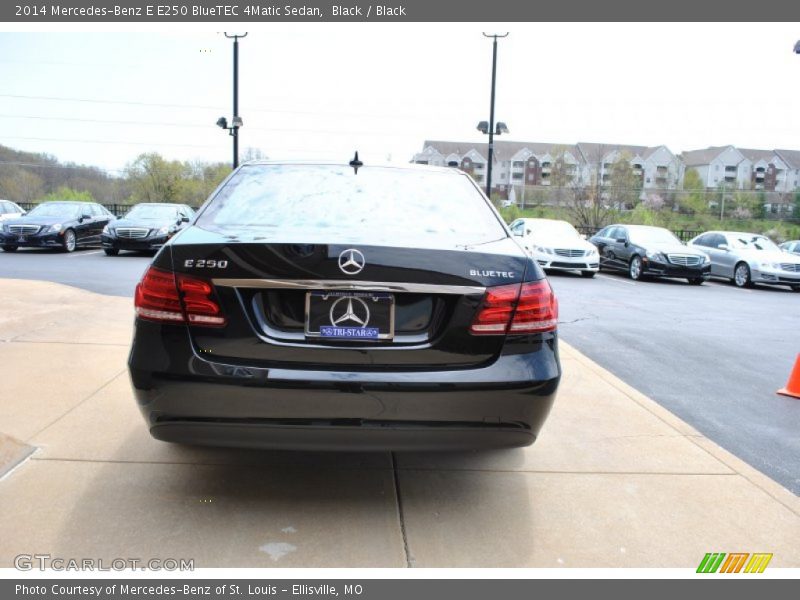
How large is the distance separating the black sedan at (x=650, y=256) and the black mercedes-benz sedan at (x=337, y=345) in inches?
594

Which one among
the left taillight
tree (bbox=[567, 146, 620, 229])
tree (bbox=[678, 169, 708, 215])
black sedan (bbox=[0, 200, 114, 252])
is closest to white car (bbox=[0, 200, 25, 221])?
black sedan (bbox=[0, 200, 114, 252])

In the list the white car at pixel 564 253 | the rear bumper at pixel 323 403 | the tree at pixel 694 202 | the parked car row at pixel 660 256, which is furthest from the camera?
the tree at pixel 694 202

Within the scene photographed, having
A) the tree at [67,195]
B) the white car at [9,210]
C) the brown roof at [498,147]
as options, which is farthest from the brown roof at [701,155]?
the white car at [9,210]

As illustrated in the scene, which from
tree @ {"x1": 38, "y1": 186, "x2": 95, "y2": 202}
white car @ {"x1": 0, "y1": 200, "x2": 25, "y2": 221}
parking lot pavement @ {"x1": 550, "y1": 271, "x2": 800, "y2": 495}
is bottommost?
parking lot pavement @ {"x1": 550, "y1": 271, "x2": 800, "y2": 495}

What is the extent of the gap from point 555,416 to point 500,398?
1953 millimetres

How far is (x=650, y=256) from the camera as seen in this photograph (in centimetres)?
1666

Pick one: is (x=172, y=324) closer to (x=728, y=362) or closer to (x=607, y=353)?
(x=607, y=353)

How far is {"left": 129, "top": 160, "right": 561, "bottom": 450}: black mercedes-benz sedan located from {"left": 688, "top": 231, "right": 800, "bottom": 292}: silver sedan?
1641 centimetres

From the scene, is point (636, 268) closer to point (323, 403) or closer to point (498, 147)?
point (323, 403)

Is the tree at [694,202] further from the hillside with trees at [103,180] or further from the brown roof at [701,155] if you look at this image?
the hillside with trees at [103,180]

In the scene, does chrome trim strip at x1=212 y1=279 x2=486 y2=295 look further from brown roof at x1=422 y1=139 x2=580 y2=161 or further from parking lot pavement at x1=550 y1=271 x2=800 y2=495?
brown roof at x1=422 y1=139 x2=580 y2=161

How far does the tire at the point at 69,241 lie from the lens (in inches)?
680

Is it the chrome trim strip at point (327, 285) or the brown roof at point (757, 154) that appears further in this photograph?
the brown roof at point (757, 154)

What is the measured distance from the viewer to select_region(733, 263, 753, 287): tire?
55.7 feet
